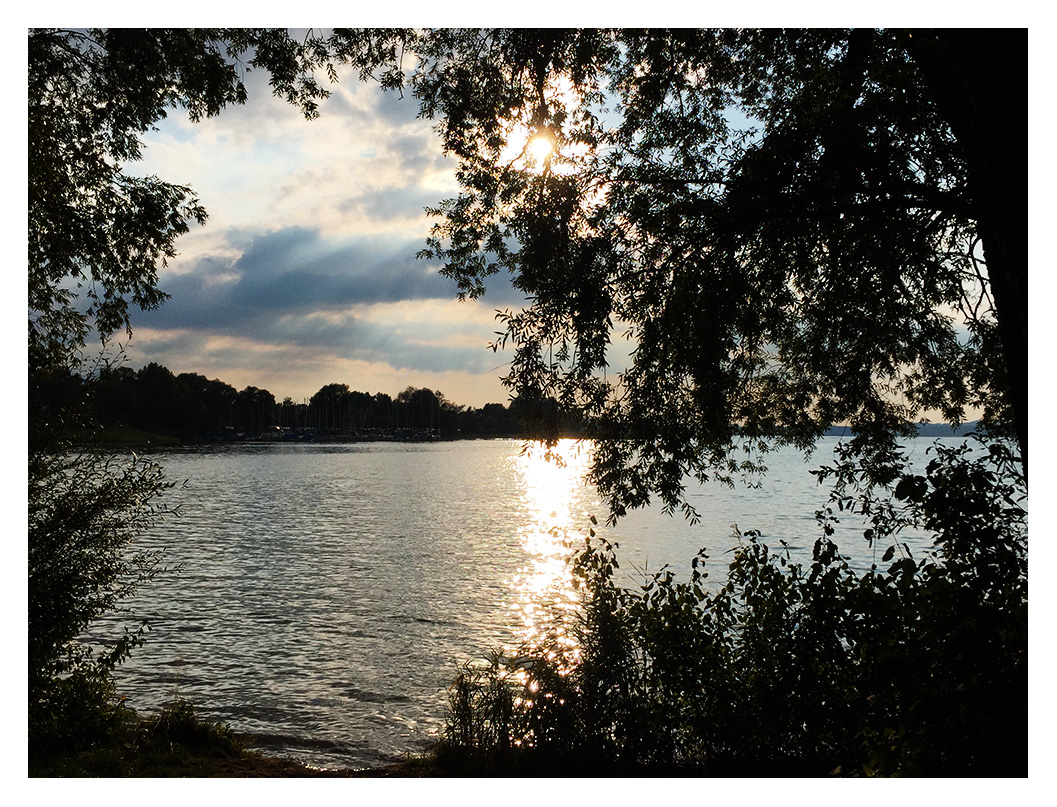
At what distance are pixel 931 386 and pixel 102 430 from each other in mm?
9974

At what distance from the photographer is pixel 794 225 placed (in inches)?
289

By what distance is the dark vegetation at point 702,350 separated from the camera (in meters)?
5.86

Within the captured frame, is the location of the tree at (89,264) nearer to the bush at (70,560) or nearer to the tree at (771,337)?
the bush at (70,560)

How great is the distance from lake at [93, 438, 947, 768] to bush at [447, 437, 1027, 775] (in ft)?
4.90

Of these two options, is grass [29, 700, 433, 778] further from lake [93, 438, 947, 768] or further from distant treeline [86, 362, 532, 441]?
distant treeline [86, 362, 532, 441]

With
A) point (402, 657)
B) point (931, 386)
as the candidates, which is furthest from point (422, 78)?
point (402, 657)

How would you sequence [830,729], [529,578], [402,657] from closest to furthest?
[830,729] → [402,657] → [529,578]

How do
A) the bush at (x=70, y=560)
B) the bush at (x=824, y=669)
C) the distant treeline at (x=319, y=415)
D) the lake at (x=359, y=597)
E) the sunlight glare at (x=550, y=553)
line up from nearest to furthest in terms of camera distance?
the bush at (x=824, y=669), the bush at (x=70, y=560), the sunlight glare at (x=550, y=553), the lake at (x=359, y=597), the distant treeline at (x=319, y=415)

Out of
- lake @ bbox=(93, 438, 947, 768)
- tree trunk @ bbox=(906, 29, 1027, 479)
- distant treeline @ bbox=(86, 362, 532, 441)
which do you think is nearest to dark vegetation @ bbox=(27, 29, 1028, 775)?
tree trunk @ bbox=(906, 29, 1027, 479)

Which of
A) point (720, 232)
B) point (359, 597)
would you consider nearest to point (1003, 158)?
point (720, 232)

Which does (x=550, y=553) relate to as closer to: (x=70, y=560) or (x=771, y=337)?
(x=771, y=337)

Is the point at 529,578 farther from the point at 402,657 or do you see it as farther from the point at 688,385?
the point at 688,385

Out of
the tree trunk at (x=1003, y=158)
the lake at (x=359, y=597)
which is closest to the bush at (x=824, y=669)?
the tree trunk at (x=1003, y=158)

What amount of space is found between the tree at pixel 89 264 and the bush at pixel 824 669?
437cm
